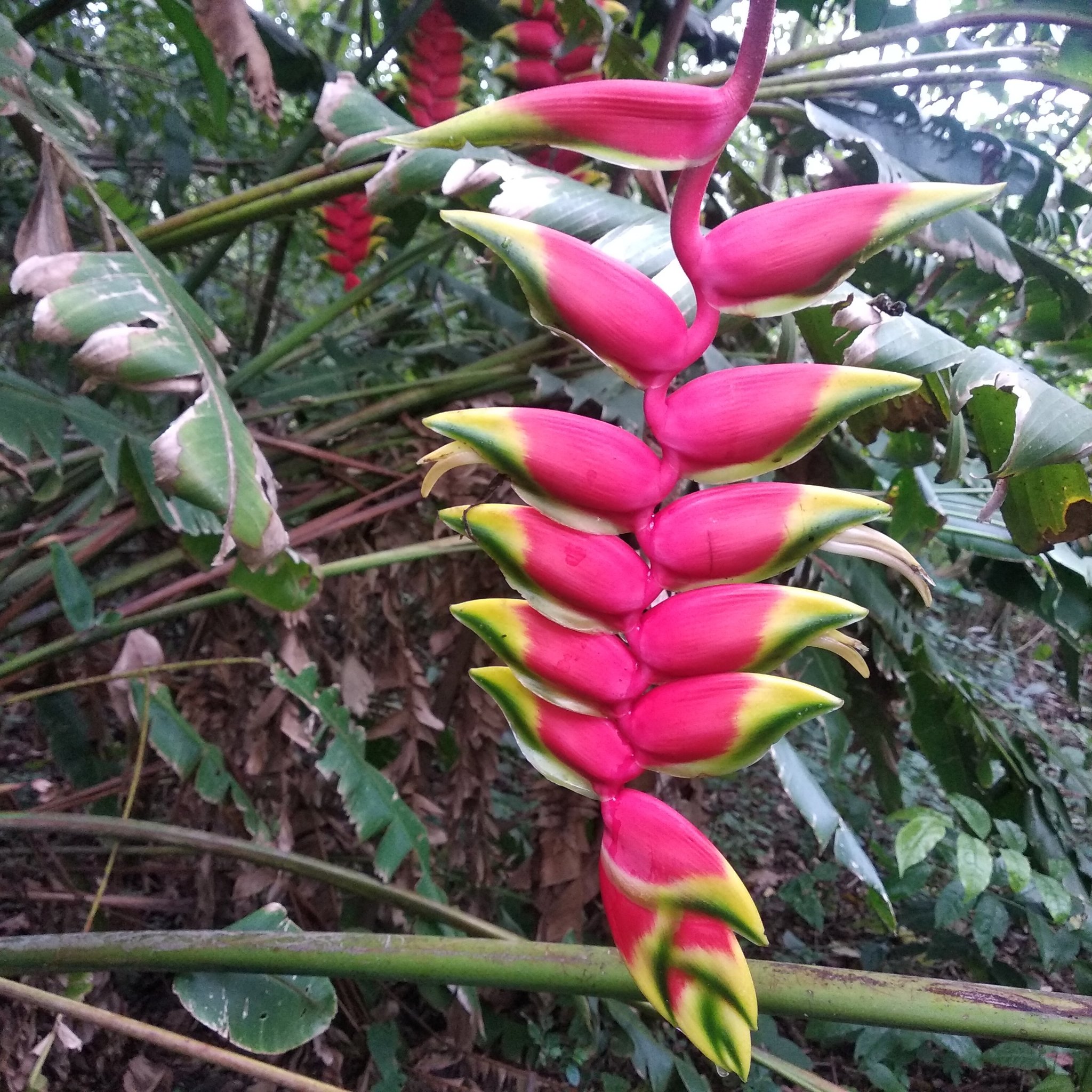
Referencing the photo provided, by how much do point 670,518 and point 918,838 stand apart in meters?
0.90

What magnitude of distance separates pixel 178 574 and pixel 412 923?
693 millimetres

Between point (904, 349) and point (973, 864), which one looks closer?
point (904, 349)

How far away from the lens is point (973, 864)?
38.8 inches

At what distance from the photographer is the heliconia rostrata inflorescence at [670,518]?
290 millimetres

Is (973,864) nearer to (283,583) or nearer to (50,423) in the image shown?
(283,583)

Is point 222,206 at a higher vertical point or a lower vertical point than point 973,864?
higher

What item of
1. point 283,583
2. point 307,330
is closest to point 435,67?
point 307,330

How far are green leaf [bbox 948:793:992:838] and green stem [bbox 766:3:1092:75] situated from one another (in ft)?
3.23

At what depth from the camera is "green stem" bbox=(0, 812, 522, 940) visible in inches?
32.3

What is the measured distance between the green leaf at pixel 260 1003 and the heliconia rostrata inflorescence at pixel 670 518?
468mm

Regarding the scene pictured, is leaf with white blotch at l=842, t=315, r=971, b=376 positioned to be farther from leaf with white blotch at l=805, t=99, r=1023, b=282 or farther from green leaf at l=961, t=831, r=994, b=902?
green leaf at l=961, t=831, r=994, b=902

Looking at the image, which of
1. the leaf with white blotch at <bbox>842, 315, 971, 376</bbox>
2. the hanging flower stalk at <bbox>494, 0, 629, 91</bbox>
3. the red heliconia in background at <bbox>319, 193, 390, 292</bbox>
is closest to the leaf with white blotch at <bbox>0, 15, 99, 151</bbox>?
the hanging flower stalk at <bbox>494, 0, 629, 91</bbox>

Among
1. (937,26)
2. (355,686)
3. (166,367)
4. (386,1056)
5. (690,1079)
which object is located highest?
(937,26)

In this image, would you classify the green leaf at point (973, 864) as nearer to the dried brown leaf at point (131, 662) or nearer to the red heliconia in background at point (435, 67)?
the dried brown leaf at point (131, 662)
